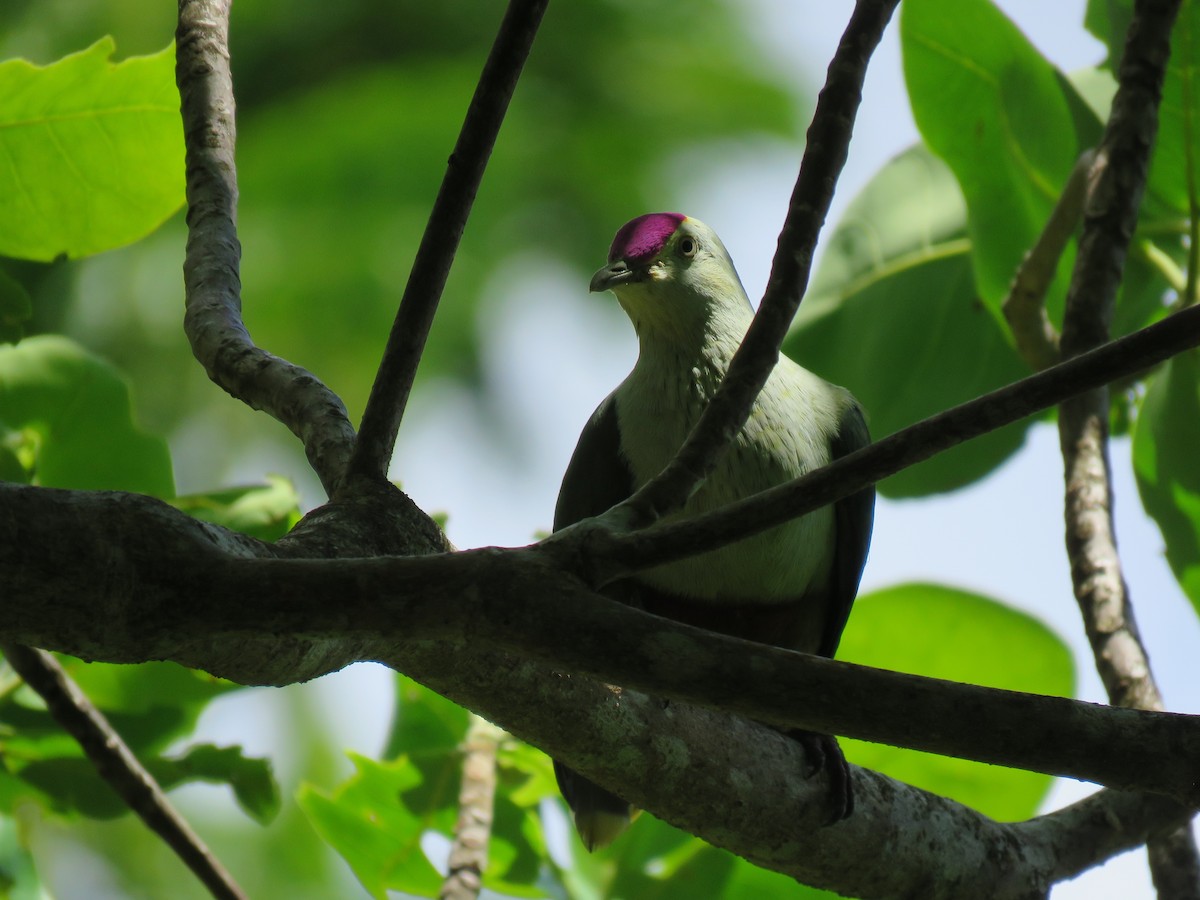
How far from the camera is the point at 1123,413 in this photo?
346 cm

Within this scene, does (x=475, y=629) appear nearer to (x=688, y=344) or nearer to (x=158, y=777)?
(x=158, y=777)

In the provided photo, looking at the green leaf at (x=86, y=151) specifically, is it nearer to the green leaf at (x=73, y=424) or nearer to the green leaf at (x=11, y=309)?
the green leaf at (x=11, y=309)

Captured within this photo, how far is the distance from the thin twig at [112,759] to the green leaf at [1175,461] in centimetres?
222

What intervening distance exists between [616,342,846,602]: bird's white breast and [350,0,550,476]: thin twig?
3.32 ft

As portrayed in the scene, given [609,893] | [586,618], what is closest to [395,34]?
[609,893]

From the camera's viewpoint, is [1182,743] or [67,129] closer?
[1182,743]

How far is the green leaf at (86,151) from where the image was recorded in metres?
2.20

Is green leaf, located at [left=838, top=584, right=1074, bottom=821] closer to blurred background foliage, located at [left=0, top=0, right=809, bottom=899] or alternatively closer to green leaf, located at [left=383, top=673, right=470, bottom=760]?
green leaf, located at [left=383, top=673, right=470, bottom=760]

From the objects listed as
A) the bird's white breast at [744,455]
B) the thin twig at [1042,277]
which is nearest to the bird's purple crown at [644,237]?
the bird's white breast at [744,455]

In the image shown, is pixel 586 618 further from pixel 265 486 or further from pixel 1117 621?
pixel 1117 621

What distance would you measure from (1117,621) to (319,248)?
7.11m

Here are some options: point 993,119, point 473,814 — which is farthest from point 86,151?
point 993,119

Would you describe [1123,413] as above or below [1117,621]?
above

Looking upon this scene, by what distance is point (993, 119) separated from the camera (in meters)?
2.92
